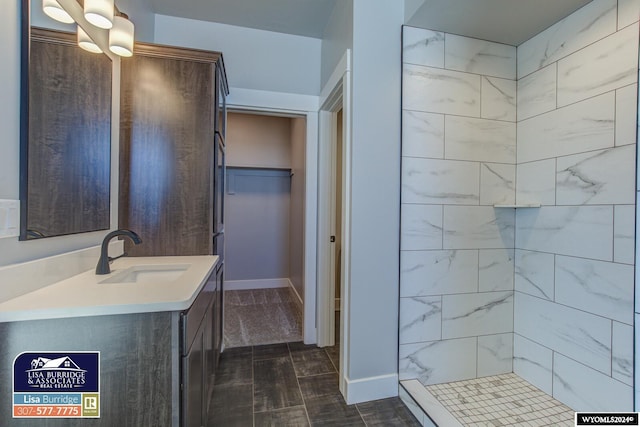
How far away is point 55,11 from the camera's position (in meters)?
1.17

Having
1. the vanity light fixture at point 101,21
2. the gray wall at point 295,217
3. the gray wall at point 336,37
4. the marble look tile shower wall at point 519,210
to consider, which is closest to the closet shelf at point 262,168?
the gray wall at point 295,217

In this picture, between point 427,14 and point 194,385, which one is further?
point 427,14

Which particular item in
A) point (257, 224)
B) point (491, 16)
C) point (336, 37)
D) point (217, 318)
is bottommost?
point (217, 318)

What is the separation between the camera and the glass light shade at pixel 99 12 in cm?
128

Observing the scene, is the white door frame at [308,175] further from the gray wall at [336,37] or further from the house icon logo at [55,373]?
the house icon logo at [55,373]

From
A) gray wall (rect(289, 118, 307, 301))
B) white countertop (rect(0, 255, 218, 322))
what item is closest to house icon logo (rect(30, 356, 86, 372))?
white countertop (rect(0, 255, 218, 322))

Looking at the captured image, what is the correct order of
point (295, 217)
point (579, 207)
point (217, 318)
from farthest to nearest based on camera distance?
point (295, 217) → point (217, 318) → point (579, 207)

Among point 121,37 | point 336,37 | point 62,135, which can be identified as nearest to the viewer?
point 62,135

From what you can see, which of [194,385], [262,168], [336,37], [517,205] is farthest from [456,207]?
[262,168]

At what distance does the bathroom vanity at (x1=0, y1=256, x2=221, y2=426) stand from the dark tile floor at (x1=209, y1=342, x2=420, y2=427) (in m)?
0.81

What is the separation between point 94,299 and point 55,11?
1.16 m

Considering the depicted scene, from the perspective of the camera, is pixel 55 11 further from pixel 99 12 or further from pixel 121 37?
pixel 121 37

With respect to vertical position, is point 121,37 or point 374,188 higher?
point 121,37

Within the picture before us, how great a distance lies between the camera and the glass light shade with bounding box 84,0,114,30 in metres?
1.28
